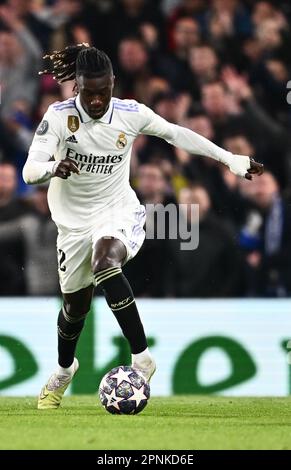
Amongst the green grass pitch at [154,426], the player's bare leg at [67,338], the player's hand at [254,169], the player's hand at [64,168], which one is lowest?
the green grass pitch at [154,426]

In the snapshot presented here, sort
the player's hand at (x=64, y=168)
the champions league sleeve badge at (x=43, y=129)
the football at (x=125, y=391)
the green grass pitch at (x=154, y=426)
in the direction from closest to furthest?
1. the green grass pitch at (x=154, y=426)
2. the player's hand at (x=64, y=168)
3. the football at (x=125, y=391)
4. the champions league sleeve badge at (x=43, y=129)

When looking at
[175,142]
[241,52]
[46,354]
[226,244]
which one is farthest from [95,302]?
[241,52]

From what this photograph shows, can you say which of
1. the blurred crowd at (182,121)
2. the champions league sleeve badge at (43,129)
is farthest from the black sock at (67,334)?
the blurred crowd at (182,121)

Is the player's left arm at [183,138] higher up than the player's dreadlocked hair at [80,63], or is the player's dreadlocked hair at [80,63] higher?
the player's dreadlocked hair at [80,63]

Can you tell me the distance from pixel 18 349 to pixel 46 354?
252 millimetres

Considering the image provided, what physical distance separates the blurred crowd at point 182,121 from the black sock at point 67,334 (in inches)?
94.8

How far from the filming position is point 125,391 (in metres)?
7.09

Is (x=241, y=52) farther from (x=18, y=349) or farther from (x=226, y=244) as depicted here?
(x=18, y=349)

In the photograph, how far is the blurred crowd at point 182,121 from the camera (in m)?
10.5

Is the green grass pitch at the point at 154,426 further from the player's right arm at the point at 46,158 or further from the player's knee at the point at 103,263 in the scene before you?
the player's right arm at the point at 46,158

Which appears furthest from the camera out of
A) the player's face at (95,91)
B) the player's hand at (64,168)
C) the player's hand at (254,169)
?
→ the player's hand at (254,169)

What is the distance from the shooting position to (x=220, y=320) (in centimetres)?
1034
